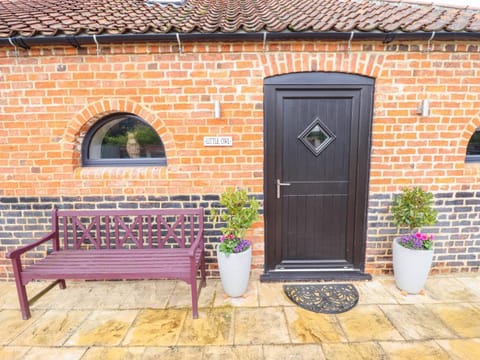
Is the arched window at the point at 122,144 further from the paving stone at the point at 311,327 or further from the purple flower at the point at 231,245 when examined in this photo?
the paving stone at the point at 311,327

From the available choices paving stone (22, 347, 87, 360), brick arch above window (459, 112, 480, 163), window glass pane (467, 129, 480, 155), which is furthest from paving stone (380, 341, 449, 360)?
paving stone (22, 347, 87, 360)

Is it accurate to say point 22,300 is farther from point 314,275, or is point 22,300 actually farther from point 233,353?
point 314,275

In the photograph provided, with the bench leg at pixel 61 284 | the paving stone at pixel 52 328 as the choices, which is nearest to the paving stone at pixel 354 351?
the paving stone at pixel 52 328

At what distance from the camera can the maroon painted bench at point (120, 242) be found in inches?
113

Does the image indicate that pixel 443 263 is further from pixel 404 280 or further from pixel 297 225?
pixel 297 225

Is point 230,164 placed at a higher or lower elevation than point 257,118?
lower

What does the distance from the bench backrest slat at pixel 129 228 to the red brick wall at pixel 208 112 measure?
26 centimetres

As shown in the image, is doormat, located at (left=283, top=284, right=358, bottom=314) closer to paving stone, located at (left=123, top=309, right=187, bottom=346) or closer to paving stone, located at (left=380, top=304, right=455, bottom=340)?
paving stone, located at (left=380, top=304, right=455, bottom=340)

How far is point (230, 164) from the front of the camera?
10.9ft

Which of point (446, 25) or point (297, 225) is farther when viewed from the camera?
point (297, 225)

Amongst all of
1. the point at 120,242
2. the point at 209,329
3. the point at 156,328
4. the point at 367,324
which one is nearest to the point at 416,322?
the point at 367,324

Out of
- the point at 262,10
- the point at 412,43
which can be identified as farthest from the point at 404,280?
the point at 262,10

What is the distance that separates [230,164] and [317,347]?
2.15 m

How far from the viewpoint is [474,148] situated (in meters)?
3.50
